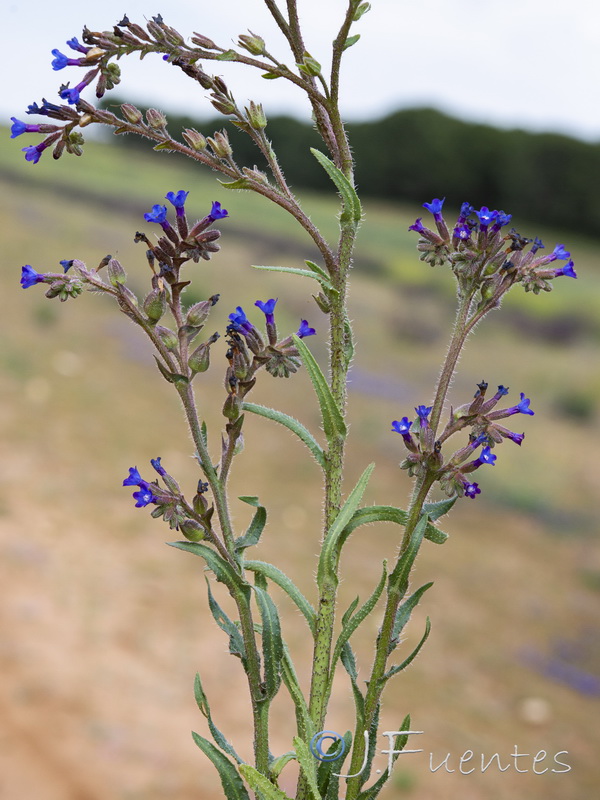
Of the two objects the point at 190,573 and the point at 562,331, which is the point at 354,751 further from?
the point at 562,331

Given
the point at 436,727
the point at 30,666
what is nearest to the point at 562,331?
the point at 436,727

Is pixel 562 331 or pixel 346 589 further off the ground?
pixel 562 331

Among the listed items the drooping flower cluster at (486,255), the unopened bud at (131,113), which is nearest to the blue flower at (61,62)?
the unopened bud at (131,113)

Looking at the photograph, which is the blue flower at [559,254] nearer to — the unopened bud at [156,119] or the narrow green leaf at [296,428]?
the narrow green leaf at [296,428]

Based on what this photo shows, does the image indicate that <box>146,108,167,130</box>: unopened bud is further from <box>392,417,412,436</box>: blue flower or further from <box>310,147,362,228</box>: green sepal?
<box>392,417,412,436</box>: blue flower

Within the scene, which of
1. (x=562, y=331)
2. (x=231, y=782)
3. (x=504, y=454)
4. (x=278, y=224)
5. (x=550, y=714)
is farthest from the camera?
(x=278, y=224)

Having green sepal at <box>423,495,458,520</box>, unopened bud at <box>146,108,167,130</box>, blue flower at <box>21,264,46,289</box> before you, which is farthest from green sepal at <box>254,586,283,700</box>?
unopened bud at <box>146,108,167,130</box>
